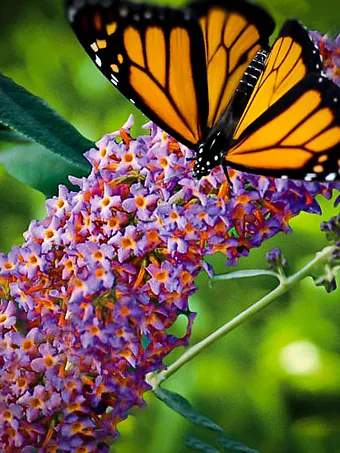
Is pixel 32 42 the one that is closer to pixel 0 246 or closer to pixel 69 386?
pixel 0 246

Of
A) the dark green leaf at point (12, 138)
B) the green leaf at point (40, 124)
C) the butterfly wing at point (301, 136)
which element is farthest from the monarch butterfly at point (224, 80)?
the dark green leaf at point (12, 138)

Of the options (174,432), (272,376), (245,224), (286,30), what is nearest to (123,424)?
(174,432)

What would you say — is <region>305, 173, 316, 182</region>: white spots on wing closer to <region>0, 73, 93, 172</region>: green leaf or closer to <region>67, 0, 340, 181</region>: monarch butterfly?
<region>67, 0, 340, 181</region>: monarch butterfly

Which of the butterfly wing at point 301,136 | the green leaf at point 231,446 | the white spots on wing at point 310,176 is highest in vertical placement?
the butterfly wing at point 301,136

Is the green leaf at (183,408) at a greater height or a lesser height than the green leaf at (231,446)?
greater

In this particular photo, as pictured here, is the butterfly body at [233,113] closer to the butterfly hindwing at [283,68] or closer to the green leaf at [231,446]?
the butterfly hindwing at [283,68]

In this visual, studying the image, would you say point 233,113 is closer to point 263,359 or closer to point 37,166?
point 37,166

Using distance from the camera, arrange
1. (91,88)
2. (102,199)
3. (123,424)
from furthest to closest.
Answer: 1. (91,88)
2. (123,424)
3. (102,199)

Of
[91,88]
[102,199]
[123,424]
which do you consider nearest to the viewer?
[102,199]
